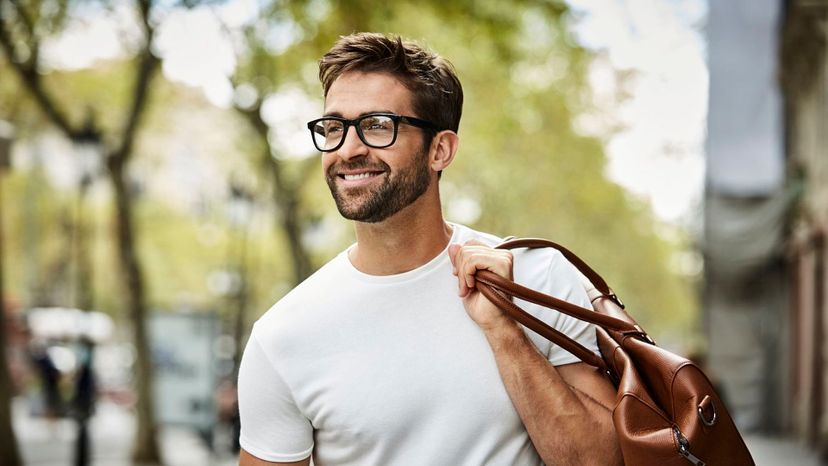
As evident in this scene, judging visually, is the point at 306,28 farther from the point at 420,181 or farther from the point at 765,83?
the point at 420,181

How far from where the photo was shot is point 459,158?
28.6 metres

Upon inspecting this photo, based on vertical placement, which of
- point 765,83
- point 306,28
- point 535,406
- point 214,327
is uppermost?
point 535,406

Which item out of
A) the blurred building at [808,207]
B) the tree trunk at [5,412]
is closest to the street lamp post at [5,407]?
the tree trunk at [5,412]

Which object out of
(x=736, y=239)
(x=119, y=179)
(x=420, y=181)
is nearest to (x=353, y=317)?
(x=420, y=181)

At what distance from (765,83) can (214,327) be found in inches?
374

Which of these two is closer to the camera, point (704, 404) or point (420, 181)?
point (704, 404)

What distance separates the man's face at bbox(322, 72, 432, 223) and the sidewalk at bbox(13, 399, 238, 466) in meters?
13.3

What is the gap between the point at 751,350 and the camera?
23.1m

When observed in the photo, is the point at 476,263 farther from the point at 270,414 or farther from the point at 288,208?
the point at 288,208

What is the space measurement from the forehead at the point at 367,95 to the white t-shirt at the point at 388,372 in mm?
413

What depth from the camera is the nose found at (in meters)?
2.79

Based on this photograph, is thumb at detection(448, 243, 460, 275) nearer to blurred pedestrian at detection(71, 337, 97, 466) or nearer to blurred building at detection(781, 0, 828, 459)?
blurred pedestrian at detection(71, 337, 97, 466)

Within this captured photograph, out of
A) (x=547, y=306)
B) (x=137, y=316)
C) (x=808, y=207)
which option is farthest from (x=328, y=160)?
(x=808, y=207)

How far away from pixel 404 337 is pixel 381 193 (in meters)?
0.35
